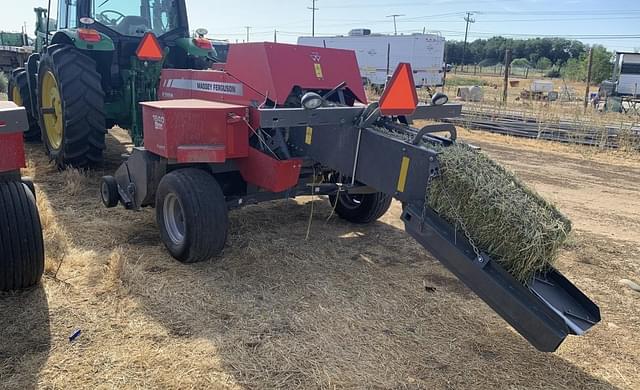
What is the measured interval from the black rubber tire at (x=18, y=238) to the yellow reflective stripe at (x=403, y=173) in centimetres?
230

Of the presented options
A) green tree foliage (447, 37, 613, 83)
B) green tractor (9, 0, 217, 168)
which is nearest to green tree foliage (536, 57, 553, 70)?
green tree foliage (447, 37, 613, 83)

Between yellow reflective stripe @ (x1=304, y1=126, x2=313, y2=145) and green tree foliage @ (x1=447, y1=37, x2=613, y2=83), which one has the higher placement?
green tree foliage @ (x1=447, y1=37, x2=613, y2=83)

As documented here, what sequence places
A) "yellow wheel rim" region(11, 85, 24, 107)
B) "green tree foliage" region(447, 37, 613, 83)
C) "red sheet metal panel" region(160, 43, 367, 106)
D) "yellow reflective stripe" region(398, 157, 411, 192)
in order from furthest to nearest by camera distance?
"green tree foliage" region(447, 37, 613, 83), "yellow wheel rim" region(11, 85, 24, 107), "red sheet metal panel" region(160, 43, 367, 106), "yellow reflective stripe" region(398, 157, 411, 192)

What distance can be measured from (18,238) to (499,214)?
287cm

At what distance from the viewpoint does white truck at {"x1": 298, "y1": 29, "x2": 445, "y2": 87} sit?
94.9 ft

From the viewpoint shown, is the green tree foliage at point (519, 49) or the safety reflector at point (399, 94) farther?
the green tree foliage at point (519, 49)

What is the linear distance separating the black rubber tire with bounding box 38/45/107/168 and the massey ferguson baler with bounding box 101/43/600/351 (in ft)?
4.42

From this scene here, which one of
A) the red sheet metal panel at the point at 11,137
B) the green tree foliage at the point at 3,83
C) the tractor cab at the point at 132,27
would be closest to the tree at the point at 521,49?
the green tree foliage at the point at 3,83

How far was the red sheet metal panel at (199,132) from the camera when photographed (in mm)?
4043

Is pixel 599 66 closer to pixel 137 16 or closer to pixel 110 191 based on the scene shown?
pixel 137 16

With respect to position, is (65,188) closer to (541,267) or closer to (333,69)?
(333,69)

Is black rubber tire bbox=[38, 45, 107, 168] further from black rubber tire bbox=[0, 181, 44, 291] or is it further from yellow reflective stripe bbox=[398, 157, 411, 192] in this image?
yellow reflective stripe bbox=[398, 157, 411, 192]

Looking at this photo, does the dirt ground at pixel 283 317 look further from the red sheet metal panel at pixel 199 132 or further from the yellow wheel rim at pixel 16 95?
the yellow wheel rim at pixel 16 95

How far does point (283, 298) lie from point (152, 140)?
166 cm
